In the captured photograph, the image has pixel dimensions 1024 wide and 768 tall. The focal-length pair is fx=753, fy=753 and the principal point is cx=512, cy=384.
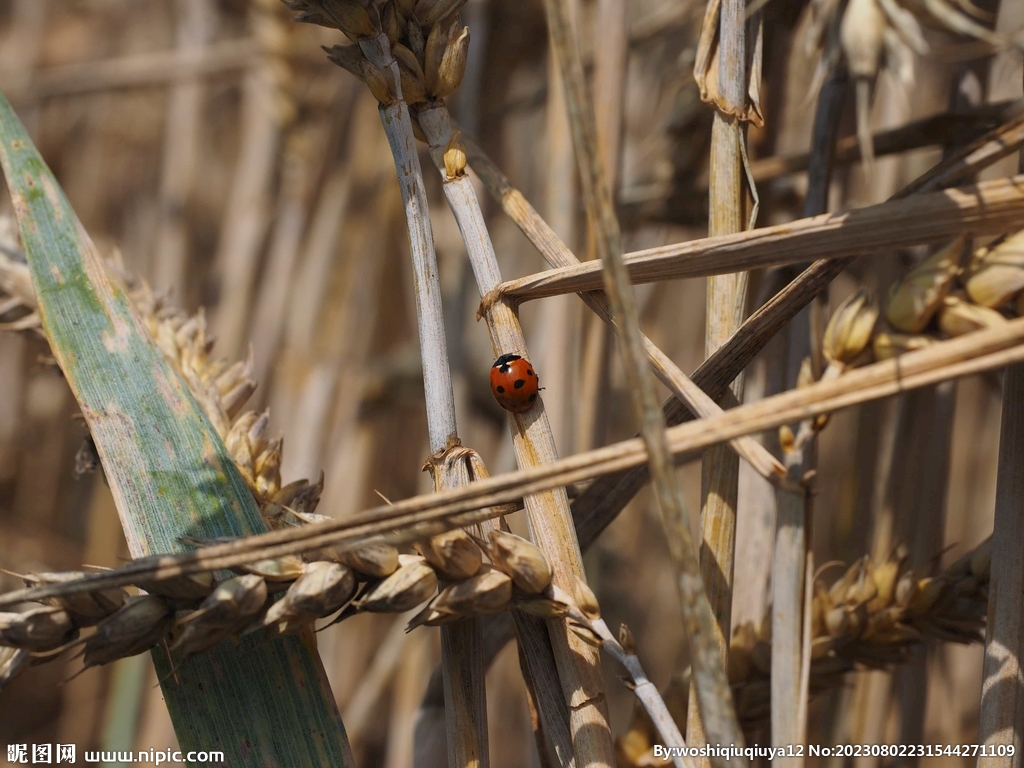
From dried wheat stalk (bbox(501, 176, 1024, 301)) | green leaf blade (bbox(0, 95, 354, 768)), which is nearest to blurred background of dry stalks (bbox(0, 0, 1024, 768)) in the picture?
green leaf blade (bbox(0, 95, 354, 768))

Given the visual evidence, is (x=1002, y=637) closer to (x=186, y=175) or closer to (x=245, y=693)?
(x=245, y=693)

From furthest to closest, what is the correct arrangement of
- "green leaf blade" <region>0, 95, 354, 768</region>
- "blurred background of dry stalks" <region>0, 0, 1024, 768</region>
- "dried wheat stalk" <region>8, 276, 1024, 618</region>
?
"blurred background of dry stalks" <region>0, 0, 1024, 768</region> < "green leaf blade" <region>0, 95, 354, 768</region> < "dried wheat stalk" <region>8, 276, 1024, 618</region>

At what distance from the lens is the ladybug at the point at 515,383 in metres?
0.52

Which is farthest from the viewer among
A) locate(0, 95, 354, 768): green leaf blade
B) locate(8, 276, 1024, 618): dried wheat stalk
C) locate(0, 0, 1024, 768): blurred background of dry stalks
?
locate(0, 0, 1024, 768): blurred background of dry stalks

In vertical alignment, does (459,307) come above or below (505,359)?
above

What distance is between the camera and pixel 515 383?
1.71ft

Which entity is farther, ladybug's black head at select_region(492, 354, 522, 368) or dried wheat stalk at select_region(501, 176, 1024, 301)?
ladybug's black head at select_region(492, 354, 522, 368)

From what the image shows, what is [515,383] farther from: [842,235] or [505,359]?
[842,235]

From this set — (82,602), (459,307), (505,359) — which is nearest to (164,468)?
(82,602)

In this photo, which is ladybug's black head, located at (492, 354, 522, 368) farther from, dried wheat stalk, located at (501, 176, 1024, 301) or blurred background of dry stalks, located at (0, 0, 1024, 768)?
blurred background of dry stalks, located at (0, 0, 1024, 768)

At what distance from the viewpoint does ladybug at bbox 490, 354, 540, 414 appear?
519 millimetres

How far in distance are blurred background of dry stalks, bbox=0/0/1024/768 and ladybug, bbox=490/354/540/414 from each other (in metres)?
0.32

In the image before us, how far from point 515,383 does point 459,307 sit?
904 millimetres

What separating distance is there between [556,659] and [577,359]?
1.85ft
